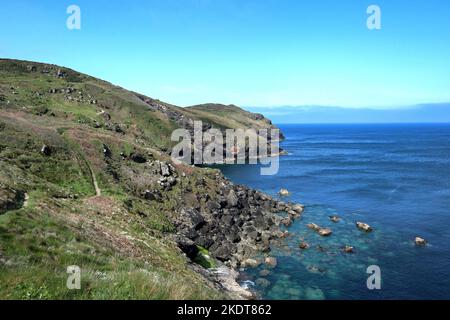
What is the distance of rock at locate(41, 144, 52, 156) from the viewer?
4736 cm

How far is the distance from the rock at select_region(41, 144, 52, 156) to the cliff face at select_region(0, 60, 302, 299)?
243 millimetres

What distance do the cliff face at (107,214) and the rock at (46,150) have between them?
243 millimetres

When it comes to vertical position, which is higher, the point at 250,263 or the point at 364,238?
the point at 364,238

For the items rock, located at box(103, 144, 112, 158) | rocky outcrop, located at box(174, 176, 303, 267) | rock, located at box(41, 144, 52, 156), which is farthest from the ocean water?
rock, located at box(103, 144, 112, 158)

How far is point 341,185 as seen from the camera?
9288 cm

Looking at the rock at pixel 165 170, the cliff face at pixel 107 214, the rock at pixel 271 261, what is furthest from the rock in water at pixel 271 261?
the rock at pixel 165 170

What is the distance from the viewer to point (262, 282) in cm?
4038

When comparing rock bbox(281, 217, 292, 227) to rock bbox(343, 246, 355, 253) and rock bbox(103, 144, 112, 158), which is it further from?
rock bbox(103, 144, 112, 158)

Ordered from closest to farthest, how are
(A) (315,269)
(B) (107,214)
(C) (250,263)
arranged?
(B) (107,214)
(A) (315,269)
(C) (250,263)

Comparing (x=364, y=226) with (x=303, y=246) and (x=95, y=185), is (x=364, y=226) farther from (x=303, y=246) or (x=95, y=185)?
(x=95, y=185)

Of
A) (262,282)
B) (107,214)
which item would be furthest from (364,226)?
(107,214)

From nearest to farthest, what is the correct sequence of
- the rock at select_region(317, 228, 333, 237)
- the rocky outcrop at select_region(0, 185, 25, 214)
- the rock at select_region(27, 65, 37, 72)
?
1. the rocky outcrop at select_region(0, 185, 25, 214)
2. the rock at select_region(317, 228, 333, 237)
3. the rock at select_region(27, 65, 37, 72)

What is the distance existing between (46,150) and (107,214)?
1915cm
